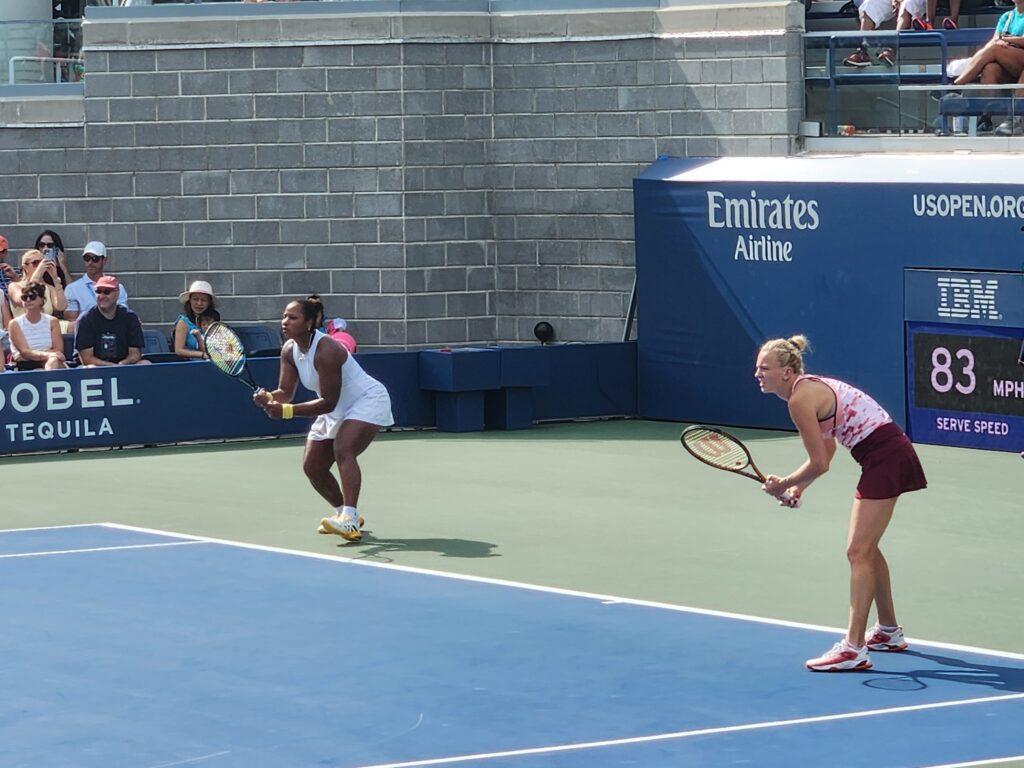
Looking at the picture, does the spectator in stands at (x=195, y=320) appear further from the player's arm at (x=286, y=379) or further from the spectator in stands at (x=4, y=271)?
the player's arm at (x=286, y=379)

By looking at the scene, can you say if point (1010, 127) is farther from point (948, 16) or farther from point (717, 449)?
point (717, 449)

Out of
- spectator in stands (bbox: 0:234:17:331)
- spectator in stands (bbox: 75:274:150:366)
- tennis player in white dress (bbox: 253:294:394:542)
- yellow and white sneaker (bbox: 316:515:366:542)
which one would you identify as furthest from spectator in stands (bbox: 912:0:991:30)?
yellow and white sneaker (bbox: 316:515:366:542)

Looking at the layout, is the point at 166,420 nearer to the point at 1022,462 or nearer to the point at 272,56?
the point at 272,56

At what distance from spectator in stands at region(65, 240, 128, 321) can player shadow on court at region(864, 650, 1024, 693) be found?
41.1 feet

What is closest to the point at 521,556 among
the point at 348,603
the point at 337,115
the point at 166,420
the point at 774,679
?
the point at 348,603

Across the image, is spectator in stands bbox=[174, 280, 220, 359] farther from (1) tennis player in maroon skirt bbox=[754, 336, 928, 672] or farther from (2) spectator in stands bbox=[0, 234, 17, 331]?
(1) tennis player in maroon skirt bbox=[754, 336, 928, 672]

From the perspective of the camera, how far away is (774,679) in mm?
10172

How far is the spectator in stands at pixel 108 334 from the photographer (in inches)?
761

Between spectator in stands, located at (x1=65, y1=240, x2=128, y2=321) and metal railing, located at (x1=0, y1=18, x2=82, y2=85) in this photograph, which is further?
metal railing, located at (x1=0, y1=18, x2=82, y2=85)

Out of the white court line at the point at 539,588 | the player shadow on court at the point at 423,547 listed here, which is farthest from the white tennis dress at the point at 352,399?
the white court line at the point at 539,588

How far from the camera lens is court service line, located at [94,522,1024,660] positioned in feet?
36.2

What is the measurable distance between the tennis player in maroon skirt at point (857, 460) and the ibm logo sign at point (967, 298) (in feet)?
27.6

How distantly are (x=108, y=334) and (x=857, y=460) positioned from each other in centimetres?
1061

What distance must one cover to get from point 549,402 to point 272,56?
15.9ft
